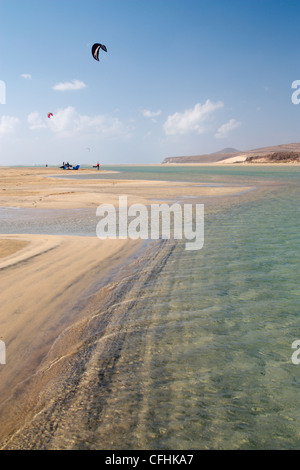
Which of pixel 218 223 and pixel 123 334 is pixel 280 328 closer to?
pixel 123 334

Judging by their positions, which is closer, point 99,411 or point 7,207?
point 99,411

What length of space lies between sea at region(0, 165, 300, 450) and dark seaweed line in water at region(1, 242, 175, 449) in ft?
0.03

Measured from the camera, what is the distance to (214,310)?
4.64m

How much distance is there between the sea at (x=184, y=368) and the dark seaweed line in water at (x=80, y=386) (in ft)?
0.03

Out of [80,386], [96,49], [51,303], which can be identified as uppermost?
[96,49]

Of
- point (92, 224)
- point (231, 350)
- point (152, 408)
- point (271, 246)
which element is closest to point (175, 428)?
point (152, 408)

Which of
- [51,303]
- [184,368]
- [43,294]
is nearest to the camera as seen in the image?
[184,368]

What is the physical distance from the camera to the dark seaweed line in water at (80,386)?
2459 millimetres

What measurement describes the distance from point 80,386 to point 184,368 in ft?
3.49

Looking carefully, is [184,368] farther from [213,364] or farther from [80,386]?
[80,386]

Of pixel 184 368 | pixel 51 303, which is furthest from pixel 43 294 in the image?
pixel 184 368

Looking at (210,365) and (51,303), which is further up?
(51,303)

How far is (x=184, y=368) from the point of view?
3.31 m

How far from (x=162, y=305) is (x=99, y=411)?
2.28 metres
